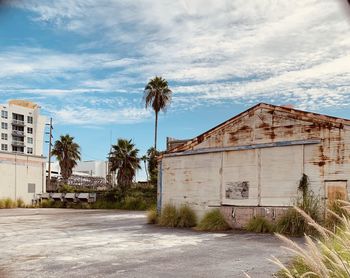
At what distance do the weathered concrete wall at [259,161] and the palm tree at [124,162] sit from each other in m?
20.6

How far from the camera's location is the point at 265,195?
50.9 ft

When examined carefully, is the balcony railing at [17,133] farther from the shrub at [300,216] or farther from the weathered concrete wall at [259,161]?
the shrub at [300,216]

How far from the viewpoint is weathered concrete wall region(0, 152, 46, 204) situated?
1556 inches

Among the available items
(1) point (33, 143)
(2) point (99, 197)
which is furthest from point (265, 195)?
(1) point (33, 143)

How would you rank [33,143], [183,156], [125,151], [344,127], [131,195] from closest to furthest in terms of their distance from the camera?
1. [344,127]
2. [183,156]
3. [131,195]
4. [125,151]
5. [33,143]

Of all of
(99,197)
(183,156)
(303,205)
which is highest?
(183,156)

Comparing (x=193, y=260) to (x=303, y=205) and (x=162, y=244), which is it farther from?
(x=303, y=205)

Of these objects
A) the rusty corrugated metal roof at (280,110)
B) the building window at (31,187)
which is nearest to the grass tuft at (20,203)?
the building window at (31,187)

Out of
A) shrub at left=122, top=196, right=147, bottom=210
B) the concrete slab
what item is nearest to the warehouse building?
the concrete slab

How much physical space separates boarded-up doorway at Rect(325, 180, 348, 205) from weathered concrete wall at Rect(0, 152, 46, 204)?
108 feet

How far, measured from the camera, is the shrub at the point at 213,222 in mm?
15617

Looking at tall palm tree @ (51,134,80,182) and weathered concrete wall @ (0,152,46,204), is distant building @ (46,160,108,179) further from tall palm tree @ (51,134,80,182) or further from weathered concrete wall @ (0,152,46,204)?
weathered concrete wall @ (0,152,46,204)

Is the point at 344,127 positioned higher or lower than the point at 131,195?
higher

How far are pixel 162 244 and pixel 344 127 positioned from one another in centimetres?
707
